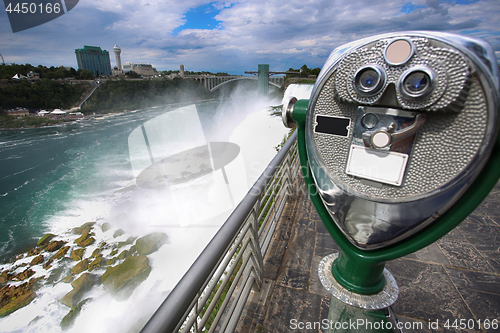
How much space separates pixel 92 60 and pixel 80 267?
28.1 m

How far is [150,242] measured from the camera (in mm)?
16875

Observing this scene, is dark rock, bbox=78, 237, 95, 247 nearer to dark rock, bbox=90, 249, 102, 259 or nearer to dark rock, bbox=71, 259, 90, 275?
dark rock, bbox=90, 249, 102, 259

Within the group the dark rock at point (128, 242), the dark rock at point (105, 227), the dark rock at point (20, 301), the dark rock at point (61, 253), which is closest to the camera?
the dark rock at point (20, 301)

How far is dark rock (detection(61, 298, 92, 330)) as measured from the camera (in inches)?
504

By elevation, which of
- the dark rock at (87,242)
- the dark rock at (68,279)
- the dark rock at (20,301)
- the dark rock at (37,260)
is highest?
the dark rock at (87,242)

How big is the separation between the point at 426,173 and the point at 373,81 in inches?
8.7

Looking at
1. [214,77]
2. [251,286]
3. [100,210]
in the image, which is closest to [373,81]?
[251,286]

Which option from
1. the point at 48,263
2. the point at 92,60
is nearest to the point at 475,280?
the point at 48,263

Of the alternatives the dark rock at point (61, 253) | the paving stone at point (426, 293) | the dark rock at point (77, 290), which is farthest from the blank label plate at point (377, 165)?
the dark rock at point (61, 253)

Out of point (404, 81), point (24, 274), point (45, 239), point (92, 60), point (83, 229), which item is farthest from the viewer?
point (92, 60)

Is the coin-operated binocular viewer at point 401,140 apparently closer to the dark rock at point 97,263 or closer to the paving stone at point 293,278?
the paving stone at point 293,278

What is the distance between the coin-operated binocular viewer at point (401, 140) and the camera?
0.45 m

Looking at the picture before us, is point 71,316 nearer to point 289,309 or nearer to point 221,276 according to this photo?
point 289,309

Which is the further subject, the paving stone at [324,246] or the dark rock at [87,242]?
the dark rock at [87,242]
